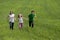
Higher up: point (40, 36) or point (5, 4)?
point (5, 4)

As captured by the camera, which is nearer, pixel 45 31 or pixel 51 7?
pixel 45 31

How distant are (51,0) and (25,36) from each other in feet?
91.1

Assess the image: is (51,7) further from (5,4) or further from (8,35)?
(8,35)

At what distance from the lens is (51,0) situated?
165 ft

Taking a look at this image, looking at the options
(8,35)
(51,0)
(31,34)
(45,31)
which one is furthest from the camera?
(51,0)

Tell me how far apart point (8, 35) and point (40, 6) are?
2286cm

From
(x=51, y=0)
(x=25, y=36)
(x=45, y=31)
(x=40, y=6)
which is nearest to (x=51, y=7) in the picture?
(x=40, y=6)

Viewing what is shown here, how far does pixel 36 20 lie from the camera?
1330 inches

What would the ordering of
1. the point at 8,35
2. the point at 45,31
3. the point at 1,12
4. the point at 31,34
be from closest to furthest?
1. the point at 8,35
2. the point at 31,34
3. the point at 45,31
4. the point at 1,12

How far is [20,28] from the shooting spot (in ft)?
83.5

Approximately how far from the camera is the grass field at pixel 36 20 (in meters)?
23.7

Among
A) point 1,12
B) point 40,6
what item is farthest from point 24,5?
point 1,12

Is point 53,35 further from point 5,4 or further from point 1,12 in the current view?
point 5,4

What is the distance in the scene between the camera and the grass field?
2373cm
